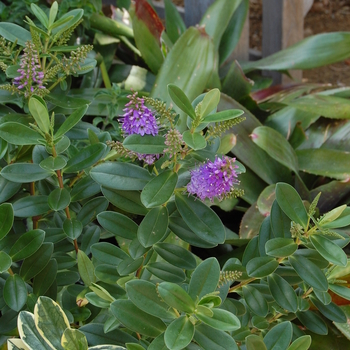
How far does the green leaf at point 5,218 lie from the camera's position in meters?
0.62

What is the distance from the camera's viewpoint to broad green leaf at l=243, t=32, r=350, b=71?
1.63m

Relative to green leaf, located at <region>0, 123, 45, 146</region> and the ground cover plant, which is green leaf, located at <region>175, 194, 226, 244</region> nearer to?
the ground cover plant

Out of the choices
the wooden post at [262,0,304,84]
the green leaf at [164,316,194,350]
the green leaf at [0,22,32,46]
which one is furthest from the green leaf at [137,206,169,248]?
the wooden post at [262,0,304,84]

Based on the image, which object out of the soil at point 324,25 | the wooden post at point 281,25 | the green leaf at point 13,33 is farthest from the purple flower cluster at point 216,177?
the soil at point 324,25

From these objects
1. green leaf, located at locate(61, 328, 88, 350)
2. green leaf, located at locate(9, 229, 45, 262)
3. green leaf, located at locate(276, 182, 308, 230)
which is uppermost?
green leaf, located at locate(276, 182, 308, 230)

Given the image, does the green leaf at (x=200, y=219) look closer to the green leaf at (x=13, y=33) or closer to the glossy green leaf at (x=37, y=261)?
the glossy green leaf at (x=37, y=261)

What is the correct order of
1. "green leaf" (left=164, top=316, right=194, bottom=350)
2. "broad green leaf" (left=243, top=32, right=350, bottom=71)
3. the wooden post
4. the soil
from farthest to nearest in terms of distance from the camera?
1. the soil
2. the wooden post
3. "broad green leaf" (left=243, top=32, right=350, bottom=71)
4. "green leaf" (left=164, top=316, right=194, bottom=350)

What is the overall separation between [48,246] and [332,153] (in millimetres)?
879

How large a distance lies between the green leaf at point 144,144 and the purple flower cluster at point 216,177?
57 mm

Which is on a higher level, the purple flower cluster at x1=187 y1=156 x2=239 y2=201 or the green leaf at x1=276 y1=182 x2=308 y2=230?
the purple flower cluster at x1=187 y1=156 x2=239 y2=201

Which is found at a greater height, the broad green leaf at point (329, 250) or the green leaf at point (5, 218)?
the green leaf at point (5, 218)

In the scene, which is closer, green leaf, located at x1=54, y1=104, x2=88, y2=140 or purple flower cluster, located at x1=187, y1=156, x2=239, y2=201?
purple flower cluster, located at x1=187, y1=156, x2=239, y2=201

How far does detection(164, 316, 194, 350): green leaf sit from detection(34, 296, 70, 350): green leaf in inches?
6.1

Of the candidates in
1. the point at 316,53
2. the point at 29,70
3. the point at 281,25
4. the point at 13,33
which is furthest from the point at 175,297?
the point at 281,25
